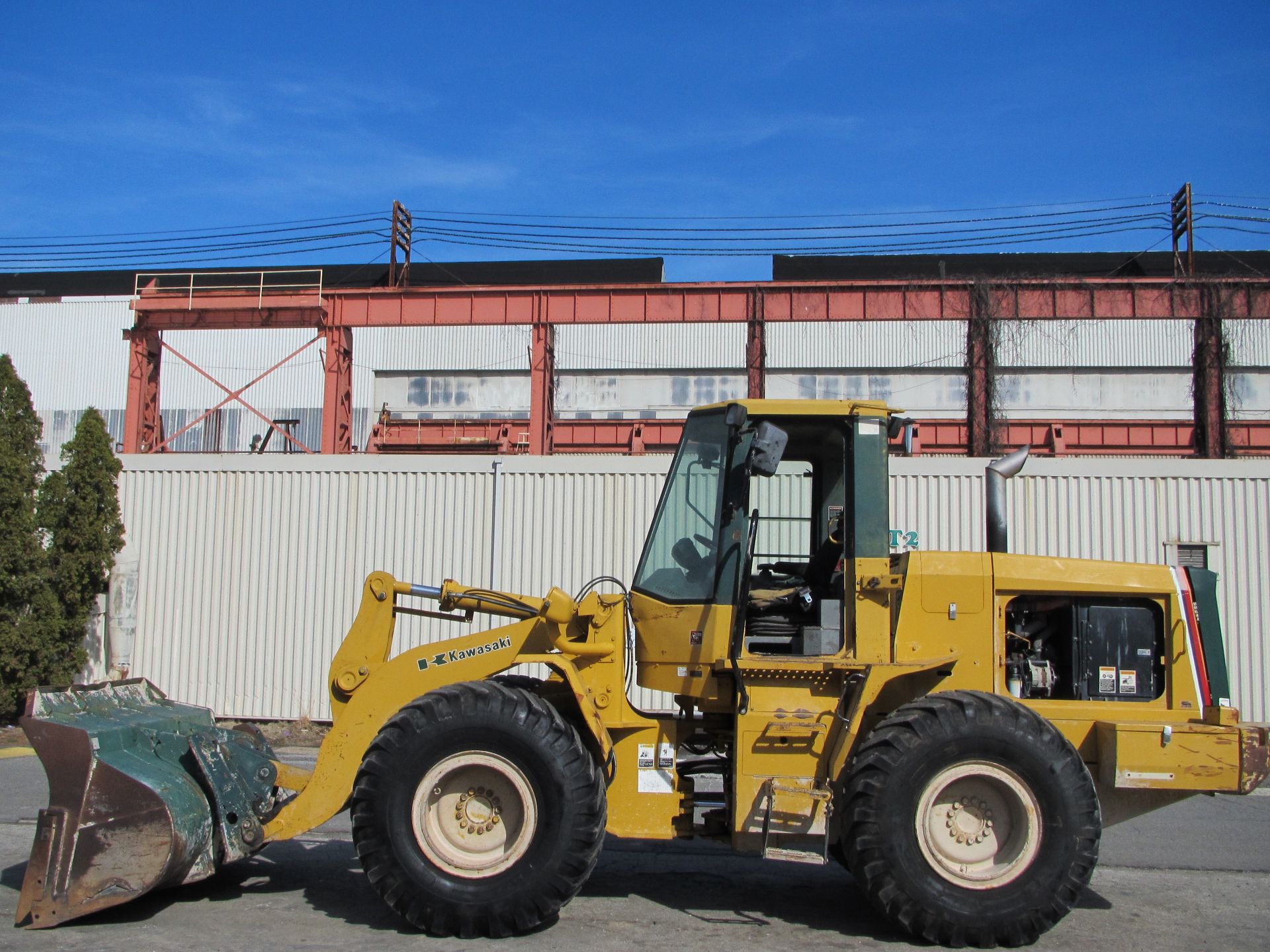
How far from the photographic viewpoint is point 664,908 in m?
6.01

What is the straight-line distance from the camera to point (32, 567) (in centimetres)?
1448

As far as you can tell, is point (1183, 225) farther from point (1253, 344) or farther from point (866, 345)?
point (866, 345)

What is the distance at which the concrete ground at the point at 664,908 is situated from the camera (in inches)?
211

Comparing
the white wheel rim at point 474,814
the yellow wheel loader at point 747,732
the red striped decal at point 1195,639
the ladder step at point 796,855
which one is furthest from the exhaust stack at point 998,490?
the white wheel rim at point 474,814

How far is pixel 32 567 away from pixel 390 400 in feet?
72.7

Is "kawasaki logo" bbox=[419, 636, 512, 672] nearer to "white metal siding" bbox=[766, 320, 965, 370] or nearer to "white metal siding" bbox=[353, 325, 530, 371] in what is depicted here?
"white metal siding" bbox=[766, 320, 965, 370]

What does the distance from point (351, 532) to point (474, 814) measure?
1005cm

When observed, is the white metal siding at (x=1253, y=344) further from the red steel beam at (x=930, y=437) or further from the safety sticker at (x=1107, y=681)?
the safety sticker at (x=1107, y=681)

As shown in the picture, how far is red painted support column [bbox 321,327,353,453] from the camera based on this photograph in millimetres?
24219

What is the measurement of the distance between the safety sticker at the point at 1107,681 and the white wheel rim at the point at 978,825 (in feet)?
3.07

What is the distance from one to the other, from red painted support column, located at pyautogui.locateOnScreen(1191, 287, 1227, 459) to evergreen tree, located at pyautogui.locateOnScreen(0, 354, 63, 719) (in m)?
23.9

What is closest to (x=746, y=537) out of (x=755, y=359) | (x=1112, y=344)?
(x=755, y=359)

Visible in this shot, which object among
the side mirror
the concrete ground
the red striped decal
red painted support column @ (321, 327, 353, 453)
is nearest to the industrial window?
the concrete ground

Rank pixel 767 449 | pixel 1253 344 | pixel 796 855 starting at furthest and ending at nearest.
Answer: pixel 1253 344, pixel 796 855, pixel 767 449
